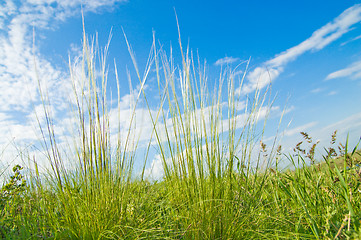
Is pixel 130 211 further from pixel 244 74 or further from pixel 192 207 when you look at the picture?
pixel 244 74

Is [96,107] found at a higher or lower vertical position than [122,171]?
higher

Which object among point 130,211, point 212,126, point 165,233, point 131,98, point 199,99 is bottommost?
point 165,233

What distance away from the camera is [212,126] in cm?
198

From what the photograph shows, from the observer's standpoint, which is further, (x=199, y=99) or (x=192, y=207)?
(x=199, y=99)

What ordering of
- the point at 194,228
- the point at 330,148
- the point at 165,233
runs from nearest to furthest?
the point at 194,228
the point at 165,233
the point at 330,148

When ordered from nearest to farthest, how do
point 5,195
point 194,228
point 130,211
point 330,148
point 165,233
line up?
point 194,228 < point 165,233 < point 130,211 < point 330,148 < point 5,195

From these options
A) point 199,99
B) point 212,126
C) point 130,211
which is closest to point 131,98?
point 199,99

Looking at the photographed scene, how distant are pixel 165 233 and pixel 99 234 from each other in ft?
1.51

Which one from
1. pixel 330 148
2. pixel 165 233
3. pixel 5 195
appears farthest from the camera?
pixel 5 195

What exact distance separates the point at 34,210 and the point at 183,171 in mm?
1686

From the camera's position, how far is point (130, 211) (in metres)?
2.07

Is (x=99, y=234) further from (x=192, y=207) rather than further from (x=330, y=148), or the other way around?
(x=330, y=148)

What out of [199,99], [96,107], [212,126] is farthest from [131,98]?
[212,126]

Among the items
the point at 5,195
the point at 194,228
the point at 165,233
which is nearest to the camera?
the point at 194,228
